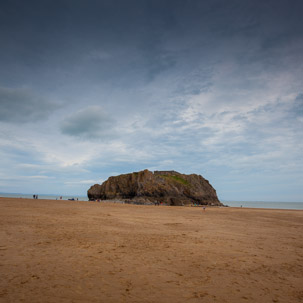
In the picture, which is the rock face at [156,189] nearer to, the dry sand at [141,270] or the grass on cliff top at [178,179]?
the grass on cliff top at [178,179]

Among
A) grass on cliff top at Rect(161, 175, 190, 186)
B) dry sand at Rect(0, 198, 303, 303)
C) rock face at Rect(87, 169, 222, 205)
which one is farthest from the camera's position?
grass on cliff top at Rect(161, 175, 190, 186)

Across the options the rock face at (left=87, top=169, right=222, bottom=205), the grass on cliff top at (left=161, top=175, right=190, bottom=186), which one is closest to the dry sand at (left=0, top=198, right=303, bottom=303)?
the rock face at (left=87, top=169, right=222, bottom=205)

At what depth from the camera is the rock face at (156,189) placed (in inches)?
3132

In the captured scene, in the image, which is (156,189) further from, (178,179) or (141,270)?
(141,270)

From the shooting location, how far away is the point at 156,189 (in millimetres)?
80938

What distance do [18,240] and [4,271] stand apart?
14.0 feet

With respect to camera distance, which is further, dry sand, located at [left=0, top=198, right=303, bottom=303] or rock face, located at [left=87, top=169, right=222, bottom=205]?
rock face, located at [left=87, top=169, right=222, bottom=205]

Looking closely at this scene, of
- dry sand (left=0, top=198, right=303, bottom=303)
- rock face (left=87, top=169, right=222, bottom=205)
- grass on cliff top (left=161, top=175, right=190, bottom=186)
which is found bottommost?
dry sand (left=0, top=198, right=303, bottom=303)

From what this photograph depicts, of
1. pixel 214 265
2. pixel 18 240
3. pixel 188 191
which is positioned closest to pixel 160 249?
pixel 214 265

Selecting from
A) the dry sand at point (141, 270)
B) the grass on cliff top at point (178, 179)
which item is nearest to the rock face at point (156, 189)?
the grass on cliff top at point (178, 179)

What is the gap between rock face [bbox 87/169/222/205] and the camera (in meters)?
79.6

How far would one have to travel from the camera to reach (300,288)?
21.3ft

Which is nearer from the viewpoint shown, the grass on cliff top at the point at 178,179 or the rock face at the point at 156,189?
the rock face at the point at 156,189

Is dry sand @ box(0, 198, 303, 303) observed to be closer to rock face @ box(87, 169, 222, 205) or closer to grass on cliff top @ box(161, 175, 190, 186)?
rock face @ box(87, 169, 222, 205)
